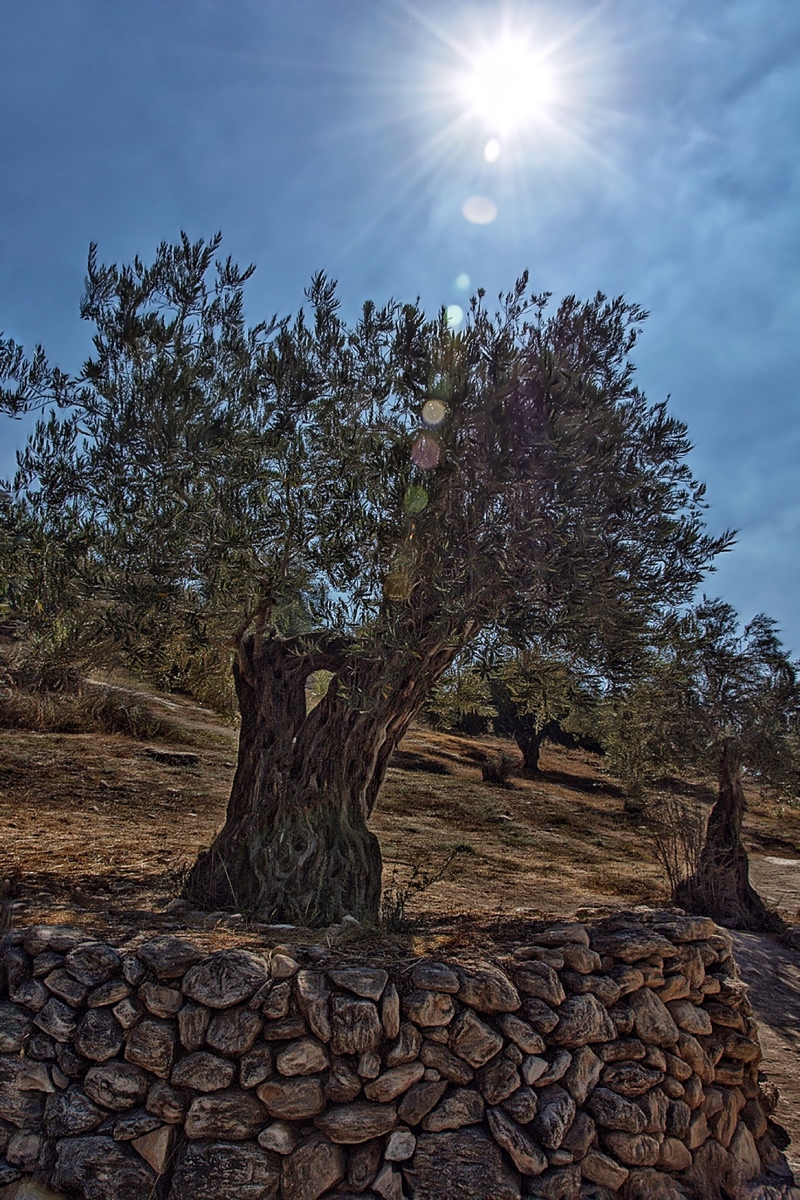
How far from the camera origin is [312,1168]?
4.55m

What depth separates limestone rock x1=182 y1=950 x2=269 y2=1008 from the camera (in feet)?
16.3

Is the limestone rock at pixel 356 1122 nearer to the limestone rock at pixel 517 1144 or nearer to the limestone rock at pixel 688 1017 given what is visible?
the limestone rock at pixel 517 1144

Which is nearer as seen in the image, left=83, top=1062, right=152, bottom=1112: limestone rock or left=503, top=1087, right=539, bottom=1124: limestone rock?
left=83, top=1062, right=152, bottom=1112: limestone rock

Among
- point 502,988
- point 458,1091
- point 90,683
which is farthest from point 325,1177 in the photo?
point 90,683

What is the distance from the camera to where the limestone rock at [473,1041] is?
5.07 metres

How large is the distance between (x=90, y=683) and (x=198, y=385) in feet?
55.2

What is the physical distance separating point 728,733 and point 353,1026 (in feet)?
41.8

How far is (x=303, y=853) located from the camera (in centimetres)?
832

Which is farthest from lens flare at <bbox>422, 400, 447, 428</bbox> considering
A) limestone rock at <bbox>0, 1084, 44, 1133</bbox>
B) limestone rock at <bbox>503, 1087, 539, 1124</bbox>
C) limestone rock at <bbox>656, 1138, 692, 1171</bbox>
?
limestone rock at <bbox>656, 1138, 692, 1171</bbox>

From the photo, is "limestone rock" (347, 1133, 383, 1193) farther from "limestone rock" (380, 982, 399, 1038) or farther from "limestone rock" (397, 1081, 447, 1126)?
"limestone rock" (380, 982, 399, 1038)

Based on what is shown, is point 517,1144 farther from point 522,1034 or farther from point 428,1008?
point 428,1008

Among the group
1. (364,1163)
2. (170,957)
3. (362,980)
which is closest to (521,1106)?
(364,1163)

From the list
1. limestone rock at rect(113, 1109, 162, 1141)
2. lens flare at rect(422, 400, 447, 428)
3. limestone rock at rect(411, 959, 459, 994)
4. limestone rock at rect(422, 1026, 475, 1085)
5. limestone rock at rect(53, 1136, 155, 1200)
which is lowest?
limestone rock at rect(53, 1136, 155, 1200)

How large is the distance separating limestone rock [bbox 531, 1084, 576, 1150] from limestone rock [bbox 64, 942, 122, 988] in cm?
320
